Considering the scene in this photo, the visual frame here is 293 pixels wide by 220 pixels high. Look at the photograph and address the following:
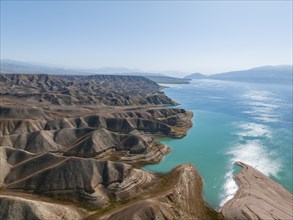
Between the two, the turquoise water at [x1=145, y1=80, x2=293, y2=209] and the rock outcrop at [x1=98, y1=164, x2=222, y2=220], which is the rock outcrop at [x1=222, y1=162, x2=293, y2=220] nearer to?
the turquoise water at [x1=145, y1=80, x2=293, y2=209]

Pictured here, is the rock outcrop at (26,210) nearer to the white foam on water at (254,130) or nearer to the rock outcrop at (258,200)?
the rock outcrop at (258,200)

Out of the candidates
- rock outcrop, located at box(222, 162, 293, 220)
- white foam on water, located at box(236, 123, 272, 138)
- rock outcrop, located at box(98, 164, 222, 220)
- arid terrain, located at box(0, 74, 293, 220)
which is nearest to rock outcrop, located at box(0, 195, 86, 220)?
arid terrain, located at box(0, 74, 293, 220)

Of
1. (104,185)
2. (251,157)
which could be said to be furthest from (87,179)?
(251,157)

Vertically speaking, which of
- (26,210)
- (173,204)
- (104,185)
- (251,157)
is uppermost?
(26,210)

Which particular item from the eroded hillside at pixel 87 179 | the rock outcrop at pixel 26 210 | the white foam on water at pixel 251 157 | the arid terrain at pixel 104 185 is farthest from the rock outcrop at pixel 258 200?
the rock outcrop at pixel 26 210

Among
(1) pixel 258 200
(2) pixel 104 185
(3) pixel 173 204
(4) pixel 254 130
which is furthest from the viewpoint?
(4) pixel 254 130

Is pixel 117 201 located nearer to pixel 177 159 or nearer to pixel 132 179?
pixel 132 179

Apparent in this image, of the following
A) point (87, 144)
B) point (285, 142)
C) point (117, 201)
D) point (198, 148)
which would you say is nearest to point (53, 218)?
point (117, 201)

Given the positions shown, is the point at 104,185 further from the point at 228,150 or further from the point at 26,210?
the point at 228,150

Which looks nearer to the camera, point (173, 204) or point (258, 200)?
point (173, 204)
